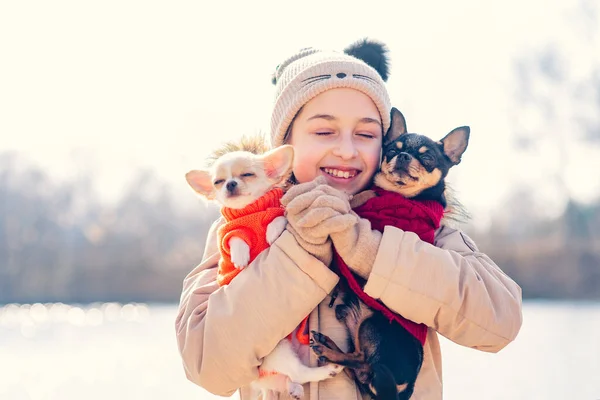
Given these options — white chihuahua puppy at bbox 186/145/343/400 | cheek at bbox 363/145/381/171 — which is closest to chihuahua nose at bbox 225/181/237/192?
white chihuahua puppy at bbox 186/145/343/400

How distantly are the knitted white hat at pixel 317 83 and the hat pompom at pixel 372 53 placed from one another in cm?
10

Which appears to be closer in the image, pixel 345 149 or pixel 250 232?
pixel 250 232

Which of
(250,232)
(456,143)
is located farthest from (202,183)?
(456,143)

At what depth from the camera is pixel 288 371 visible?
2238 mm

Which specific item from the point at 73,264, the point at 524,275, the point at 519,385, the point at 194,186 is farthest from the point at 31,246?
the point at 194,186

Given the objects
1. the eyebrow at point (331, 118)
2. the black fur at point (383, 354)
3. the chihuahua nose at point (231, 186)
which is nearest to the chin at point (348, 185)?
the eyebrow at point (331, 118)

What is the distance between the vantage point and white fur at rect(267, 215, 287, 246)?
2.34 meters

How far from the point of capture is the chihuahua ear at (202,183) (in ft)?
8.99

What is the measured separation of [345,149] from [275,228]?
1.40 ft

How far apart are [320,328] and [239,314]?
31 centimetres

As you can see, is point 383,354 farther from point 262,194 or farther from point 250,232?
point 262,194

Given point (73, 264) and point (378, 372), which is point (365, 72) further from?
point (73, 264)

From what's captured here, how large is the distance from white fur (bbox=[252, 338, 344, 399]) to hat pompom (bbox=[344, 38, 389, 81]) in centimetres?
141

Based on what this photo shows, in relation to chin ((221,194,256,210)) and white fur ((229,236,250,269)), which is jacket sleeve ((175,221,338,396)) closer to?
white fur ((229,236,250,269))
